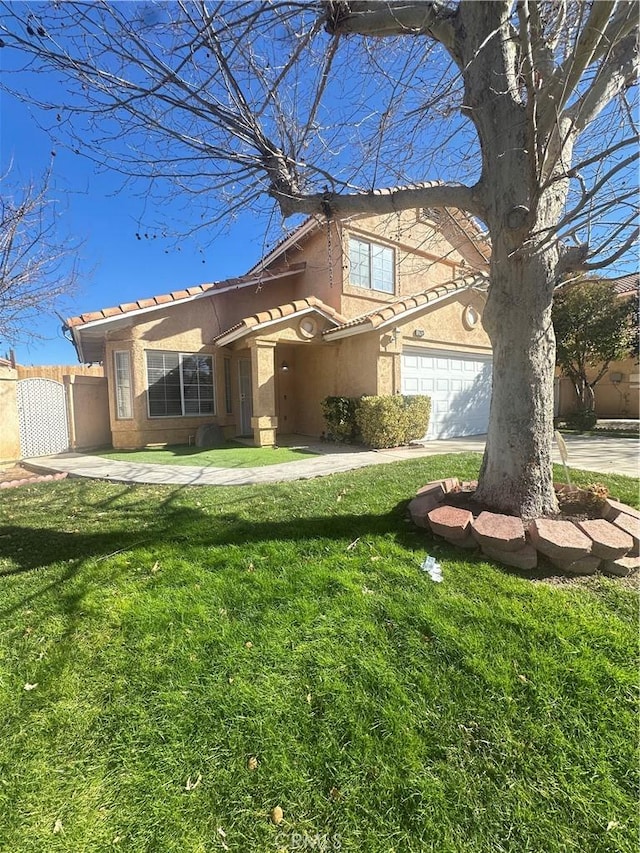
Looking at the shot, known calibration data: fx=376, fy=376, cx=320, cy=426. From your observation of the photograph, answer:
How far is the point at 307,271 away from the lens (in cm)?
1387

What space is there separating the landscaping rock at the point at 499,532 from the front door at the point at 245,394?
A: 11.5 m

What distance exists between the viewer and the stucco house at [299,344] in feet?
36.8

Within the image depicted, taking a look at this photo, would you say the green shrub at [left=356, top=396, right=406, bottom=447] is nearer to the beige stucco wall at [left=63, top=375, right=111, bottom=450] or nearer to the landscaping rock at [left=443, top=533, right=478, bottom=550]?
the landscaping rock at [left=443, top=533, right=478, bottom=550]

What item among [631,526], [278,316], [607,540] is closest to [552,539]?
[607,540]

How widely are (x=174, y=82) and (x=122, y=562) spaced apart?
509 centimetres

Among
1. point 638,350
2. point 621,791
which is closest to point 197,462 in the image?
point 621,791

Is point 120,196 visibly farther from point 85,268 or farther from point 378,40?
point 85,268

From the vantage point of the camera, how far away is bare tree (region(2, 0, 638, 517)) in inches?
139

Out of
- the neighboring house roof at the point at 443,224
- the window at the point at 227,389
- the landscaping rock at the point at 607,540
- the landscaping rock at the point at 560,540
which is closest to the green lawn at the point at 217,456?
the window at the point at 227,389

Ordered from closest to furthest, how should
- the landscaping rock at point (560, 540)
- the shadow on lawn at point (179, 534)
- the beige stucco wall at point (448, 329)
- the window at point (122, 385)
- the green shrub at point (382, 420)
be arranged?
the landscaping rock at point (560, 540) → the shadow on lawn at point (179, 534) → the green shrub at point (382, 420) → the window at point (122, 385) → the beige stucco wall at point (448, 329)

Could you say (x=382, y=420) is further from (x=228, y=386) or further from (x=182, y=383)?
(x=182, y=383)

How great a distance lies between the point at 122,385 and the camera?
11930 millimetres

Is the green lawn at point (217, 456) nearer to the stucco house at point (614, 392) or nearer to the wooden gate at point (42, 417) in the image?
the wooden gate at point (42, 417)

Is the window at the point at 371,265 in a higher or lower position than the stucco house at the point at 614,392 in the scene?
higher
